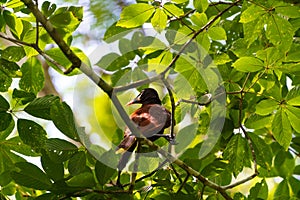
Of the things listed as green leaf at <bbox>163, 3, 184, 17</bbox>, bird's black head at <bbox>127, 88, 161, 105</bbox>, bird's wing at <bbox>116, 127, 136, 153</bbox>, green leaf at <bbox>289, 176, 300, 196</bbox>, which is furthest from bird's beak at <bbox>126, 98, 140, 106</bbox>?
green leaf at <bbox>289, 176, 300, 196</bbox>

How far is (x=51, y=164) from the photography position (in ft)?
3.54

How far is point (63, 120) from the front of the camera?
1079 mm

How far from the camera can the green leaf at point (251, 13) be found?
123 cm

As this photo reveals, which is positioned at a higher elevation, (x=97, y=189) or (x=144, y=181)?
(x=97, y=189)

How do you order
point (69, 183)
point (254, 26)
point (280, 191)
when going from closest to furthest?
point (69, 183) < point (254, 26) < point (280, 191)

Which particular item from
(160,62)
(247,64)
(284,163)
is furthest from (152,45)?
(284,163)

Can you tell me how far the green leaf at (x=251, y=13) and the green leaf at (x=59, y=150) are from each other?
449mm

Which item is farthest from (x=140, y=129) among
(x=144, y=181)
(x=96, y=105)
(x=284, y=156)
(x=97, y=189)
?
(x=284, y=156)

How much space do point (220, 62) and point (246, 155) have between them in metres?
0.22

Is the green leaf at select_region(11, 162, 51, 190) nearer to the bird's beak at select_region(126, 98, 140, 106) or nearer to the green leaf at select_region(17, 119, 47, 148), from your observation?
the green leaf at select_region(17, 119, 47, 148)

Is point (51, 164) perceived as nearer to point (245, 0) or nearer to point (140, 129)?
point (140, 129)

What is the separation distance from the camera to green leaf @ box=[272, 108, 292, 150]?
4.12 feet

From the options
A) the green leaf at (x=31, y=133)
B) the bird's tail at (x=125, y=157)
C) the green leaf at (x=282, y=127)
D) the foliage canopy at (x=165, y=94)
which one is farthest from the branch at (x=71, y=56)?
the green leaf at (x=282, y=127)

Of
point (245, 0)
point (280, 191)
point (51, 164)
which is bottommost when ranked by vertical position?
point (280, 191)
